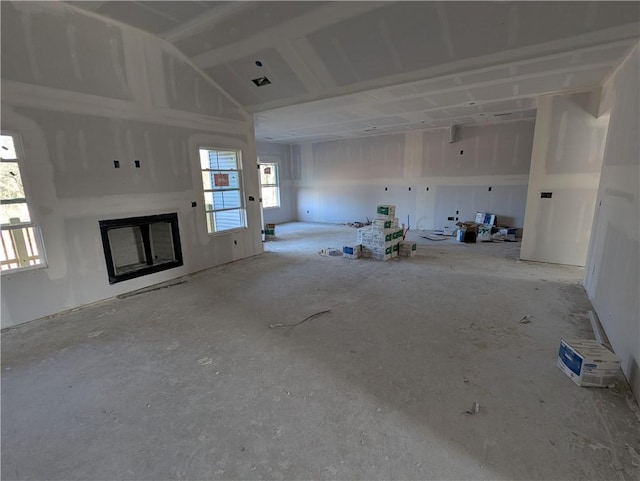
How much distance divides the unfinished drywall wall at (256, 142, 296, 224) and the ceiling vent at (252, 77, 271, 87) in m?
5.39

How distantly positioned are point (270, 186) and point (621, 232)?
361 inches

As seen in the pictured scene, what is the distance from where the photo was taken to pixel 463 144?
7.78 metres

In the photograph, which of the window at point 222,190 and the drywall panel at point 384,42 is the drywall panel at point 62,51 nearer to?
the window at point 222,190

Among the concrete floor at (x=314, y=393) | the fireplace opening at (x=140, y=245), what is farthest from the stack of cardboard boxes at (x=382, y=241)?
the fireplace opening at (x=140, y=245)

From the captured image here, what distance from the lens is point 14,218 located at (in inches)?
125

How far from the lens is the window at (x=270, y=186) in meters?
10.2

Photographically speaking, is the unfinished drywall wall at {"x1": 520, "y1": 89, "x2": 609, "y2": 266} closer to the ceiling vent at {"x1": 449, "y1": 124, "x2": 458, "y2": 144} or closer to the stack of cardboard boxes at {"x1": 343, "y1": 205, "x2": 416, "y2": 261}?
the stack of cardboard boxes at {"x1": 343, "y1": 205, "x2": 416, "y2": 261}

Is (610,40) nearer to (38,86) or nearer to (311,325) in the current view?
(311,325)

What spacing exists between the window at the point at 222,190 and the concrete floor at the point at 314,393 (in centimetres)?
207

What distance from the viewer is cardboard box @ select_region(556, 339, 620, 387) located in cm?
208

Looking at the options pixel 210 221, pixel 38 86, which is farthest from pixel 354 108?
pixel 38 86

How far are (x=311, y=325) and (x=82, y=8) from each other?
4.39m

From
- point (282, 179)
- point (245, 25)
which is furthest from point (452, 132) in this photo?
point (245, 25)

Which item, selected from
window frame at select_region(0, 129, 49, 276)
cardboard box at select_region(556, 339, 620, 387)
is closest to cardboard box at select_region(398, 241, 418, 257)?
cardboard box at select_region(556, 339, 620, 387)
